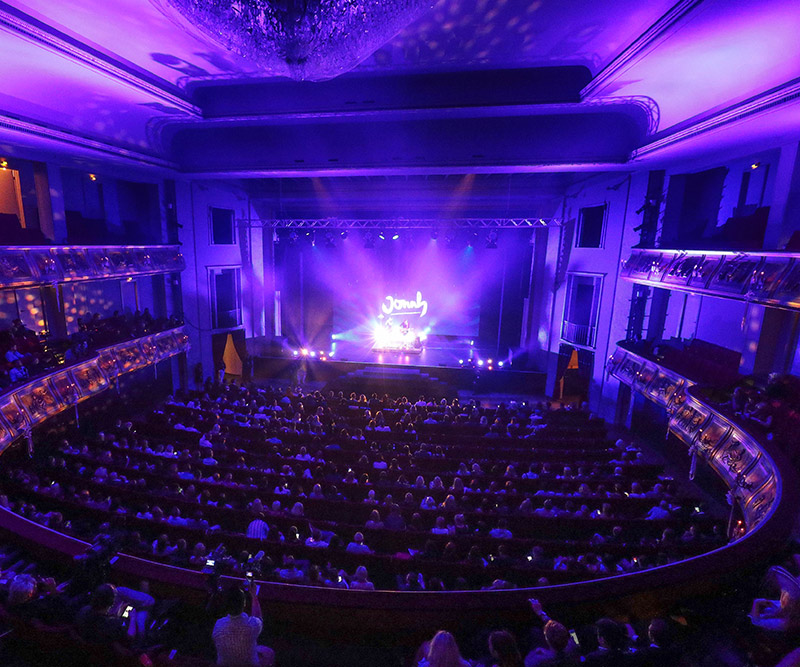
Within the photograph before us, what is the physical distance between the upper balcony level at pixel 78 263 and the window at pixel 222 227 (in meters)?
2.58

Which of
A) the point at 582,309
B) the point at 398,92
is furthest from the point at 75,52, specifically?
the point at 582,309

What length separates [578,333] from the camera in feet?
58.7

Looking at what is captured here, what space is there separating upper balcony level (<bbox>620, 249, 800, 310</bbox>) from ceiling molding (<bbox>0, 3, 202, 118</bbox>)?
13.1 m

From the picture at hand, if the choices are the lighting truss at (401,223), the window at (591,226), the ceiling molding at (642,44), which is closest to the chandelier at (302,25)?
the ceiling molding at (642,44)

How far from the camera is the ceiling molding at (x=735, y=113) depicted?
6.59 m

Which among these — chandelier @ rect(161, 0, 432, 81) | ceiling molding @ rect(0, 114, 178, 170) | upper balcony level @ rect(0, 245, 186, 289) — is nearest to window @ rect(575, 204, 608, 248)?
chandelier @ rect(161, 0, 432, 81)

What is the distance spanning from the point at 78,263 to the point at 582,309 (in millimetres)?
18075

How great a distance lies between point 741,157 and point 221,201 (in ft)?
61.9

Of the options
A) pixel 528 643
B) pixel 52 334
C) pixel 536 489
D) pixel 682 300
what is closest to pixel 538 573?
pixel 528 643

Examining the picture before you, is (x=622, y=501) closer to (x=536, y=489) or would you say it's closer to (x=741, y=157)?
(x=536, y=489)

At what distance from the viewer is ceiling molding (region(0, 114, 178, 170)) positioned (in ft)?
29.5

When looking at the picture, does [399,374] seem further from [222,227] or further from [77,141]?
[77,141]

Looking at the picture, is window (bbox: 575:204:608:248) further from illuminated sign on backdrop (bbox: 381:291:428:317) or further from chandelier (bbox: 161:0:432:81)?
chandelier (bbox: 161:0:432:81)

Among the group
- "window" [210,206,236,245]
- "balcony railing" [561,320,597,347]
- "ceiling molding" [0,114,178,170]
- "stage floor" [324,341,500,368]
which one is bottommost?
"stage floor" [324,341,500,368]
